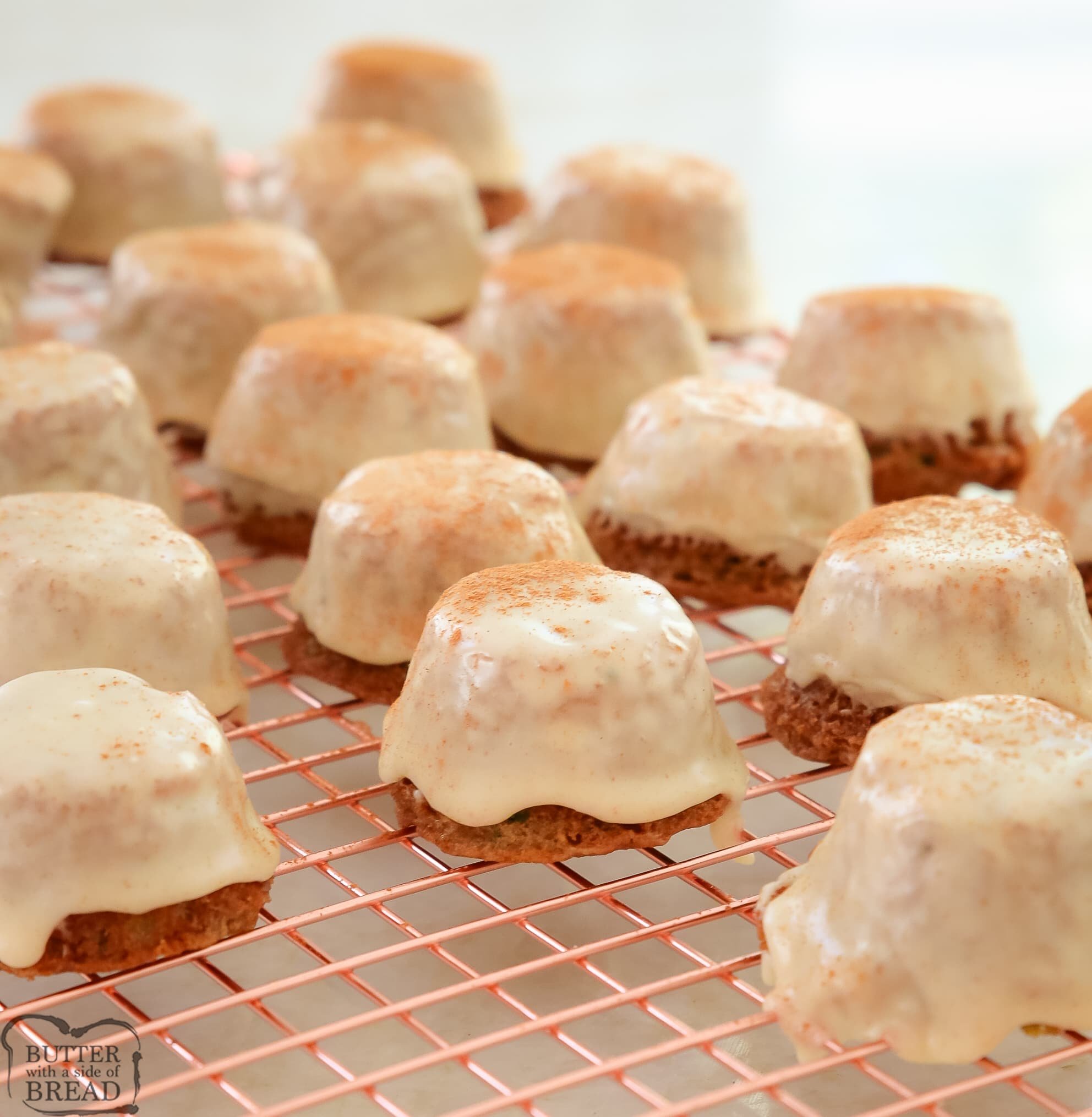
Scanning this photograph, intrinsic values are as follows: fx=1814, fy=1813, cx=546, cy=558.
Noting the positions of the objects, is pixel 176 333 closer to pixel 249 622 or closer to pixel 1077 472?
pixel 249 622

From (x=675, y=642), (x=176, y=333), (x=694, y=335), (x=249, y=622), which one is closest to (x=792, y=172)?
(x=694, y=335)

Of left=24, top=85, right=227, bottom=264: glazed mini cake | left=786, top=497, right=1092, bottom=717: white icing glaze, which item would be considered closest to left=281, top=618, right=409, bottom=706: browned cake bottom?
left=786, top=497, right=1092, bottom=717: white icing glaze

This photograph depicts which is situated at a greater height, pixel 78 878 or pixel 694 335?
pixel 694 335

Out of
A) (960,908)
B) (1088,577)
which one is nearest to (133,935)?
(960,908)

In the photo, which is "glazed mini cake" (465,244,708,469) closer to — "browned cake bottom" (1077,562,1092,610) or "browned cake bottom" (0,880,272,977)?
"browned cake bottom" (1077,562,1092,610)

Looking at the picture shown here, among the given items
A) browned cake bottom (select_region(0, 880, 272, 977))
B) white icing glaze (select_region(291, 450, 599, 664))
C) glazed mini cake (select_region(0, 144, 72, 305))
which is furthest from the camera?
glazed mini cake (select_region(0, 144, 72, 305))

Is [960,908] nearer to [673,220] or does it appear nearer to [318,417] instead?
[318,417]

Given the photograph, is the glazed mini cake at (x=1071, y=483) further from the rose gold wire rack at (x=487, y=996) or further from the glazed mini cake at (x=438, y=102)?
the glazed mini cake at (x=438, y=102)
